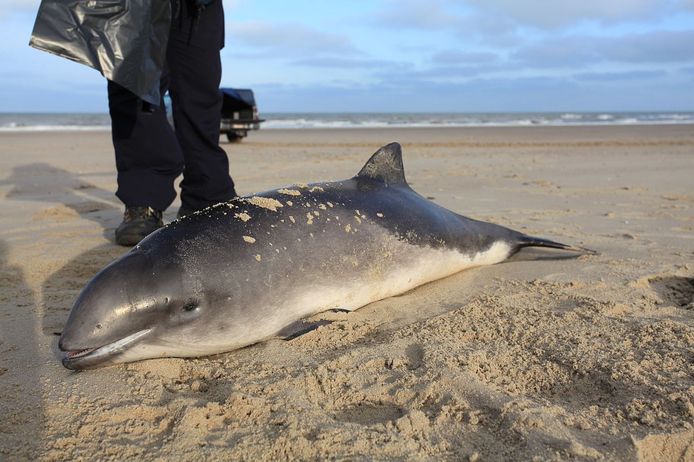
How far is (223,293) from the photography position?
8.14 feet

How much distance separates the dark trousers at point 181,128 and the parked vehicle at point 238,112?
49.2 feet

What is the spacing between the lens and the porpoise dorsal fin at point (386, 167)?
11.5ft

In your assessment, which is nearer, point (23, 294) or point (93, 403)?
point (93, 403)

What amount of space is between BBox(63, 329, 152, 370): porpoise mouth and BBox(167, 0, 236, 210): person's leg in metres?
2.03

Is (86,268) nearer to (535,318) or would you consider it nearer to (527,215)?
(535,318)

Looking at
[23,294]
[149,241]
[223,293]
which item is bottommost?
[23,294]

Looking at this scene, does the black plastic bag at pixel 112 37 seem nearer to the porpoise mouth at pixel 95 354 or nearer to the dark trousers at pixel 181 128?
the dark trousers at pixel 181 128

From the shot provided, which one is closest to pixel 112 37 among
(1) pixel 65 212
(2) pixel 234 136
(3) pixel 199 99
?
(3) pixel 199 99

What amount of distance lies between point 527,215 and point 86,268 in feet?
12.6

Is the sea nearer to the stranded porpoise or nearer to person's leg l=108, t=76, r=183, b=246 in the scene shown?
person's leg l=108, t=76, r=183, b=246

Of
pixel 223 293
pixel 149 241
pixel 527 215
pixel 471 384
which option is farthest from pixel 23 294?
pixel 527 215

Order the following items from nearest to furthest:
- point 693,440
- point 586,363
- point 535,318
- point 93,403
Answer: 1. point 693,440
2. point 93,403
3. point 586,363
4. point 535,318

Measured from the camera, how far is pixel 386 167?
11.7 ft

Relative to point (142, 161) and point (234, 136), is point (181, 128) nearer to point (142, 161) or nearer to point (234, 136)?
point (142, 161)
